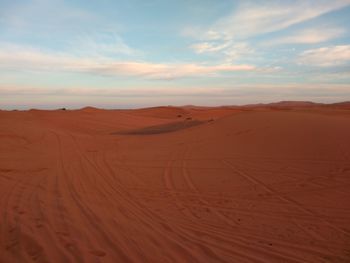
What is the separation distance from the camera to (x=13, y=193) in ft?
22.6

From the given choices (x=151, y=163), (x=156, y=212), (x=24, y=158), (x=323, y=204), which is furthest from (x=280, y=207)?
(x=24, y=158)

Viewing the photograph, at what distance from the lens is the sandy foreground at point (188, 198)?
14.0 ft

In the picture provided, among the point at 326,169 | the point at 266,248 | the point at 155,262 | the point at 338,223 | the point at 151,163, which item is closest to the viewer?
the point at 155,262

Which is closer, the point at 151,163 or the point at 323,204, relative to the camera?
the point at 323,204

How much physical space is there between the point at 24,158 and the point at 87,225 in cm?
723

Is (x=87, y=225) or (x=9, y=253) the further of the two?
(x=87, y=225)

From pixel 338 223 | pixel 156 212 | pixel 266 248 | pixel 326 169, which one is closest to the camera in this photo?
pixel 266 248

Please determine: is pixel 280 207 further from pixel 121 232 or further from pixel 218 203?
pixel 121 232

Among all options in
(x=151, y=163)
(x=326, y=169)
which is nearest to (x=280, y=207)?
(x=326, y=169)

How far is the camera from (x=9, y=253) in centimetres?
400

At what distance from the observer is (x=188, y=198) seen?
6.83 metres

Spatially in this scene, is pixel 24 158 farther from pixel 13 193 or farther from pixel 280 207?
pixel 280 207

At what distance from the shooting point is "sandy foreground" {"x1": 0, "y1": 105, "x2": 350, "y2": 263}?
168 inches

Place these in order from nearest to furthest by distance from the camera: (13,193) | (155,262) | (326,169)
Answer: (155,262) < (13,193) < (326,169)
